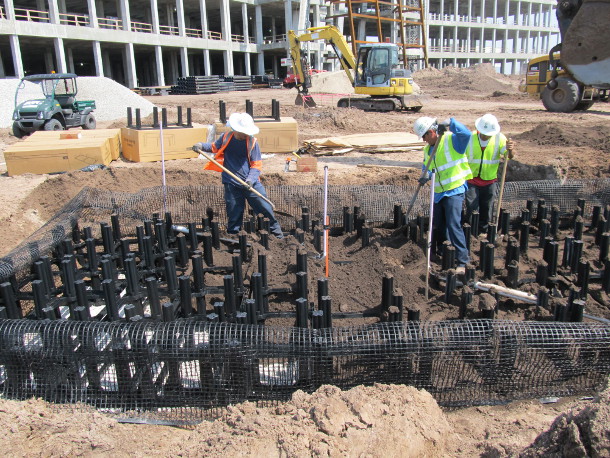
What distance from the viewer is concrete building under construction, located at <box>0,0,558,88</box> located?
90.3ft

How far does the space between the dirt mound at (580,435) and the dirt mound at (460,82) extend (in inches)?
1320

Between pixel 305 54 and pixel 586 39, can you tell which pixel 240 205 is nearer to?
pixel 586 39

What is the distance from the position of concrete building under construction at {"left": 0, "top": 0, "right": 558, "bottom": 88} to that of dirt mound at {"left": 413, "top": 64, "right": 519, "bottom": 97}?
8.85 feet

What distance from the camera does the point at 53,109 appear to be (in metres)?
13.7

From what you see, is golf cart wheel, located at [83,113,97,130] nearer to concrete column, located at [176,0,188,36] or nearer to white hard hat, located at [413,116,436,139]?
white hard hat, located at [413,116,436,139]

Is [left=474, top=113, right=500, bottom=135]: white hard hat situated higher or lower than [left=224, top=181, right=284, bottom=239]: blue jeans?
higher

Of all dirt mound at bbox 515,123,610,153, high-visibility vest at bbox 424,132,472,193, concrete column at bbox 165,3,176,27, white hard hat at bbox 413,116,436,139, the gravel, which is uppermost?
concrete column at bbox 165,3,176,27

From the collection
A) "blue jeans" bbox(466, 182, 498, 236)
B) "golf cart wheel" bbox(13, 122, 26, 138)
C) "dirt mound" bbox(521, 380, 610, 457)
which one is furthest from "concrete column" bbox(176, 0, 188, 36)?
"dirt mound" bbox(521, 380, 610, 457)

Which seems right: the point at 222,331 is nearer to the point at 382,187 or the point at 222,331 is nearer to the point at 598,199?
the point at 382,187

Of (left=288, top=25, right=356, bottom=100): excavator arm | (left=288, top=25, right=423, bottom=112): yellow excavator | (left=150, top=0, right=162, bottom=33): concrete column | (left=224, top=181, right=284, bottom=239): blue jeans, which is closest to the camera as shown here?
(left=224, top=181, right=284, bottom=239): blue jeans

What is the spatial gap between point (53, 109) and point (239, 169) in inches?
412

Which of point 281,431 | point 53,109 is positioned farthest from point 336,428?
point 53,109

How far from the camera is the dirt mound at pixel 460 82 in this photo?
3650 cm

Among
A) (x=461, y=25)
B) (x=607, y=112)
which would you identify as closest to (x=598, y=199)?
(x=607, y=112)
